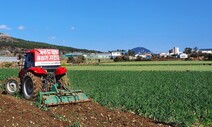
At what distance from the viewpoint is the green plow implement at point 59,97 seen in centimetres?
1306

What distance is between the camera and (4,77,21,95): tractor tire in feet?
54.1

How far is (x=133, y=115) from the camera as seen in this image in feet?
39.2

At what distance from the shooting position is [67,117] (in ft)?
36.9

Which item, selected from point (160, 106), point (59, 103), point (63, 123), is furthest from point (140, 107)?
point (63, 123)

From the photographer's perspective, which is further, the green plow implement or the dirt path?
the green plow implement

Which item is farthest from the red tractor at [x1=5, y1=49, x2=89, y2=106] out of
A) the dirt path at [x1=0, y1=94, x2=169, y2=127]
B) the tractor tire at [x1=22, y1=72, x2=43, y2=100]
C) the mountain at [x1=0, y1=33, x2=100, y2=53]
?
the mountain at [x1=0, y1=33, x2=100, y2=53]

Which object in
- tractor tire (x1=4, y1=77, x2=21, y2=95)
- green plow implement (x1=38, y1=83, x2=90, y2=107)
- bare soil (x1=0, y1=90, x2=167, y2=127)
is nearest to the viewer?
bare soil (x1=0, y1=90, x2=167, y2=127)

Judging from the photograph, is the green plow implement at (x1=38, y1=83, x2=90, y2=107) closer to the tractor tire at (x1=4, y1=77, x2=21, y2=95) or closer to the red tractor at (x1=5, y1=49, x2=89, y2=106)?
the red tractor at (x1=5, y1=49, x2=89, y2=106)

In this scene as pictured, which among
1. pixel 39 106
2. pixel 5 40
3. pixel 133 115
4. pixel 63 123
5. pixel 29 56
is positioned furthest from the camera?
pixel 5 40

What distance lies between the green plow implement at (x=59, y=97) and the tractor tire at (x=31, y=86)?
1.03 m

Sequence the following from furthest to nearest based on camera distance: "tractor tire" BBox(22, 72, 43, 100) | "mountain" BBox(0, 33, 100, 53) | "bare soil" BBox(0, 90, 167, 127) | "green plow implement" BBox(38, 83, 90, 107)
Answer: "mountain" BBox(0, 33, 100, 53)
"tractor tire" BBox(22, 72, 43, 100)
"green plow implement" BBox(38, 83, 90, 107)
"bare soil" BBox(0, 90, 167, 127)

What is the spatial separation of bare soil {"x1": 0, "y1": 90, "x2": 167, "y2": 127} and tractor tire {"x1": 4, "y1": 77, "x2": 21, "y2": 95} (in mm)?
3538

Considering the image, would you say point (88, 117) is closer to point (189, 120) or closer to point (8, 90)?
point (189, 120)

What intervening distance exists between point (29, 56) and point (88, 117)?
6.12m
